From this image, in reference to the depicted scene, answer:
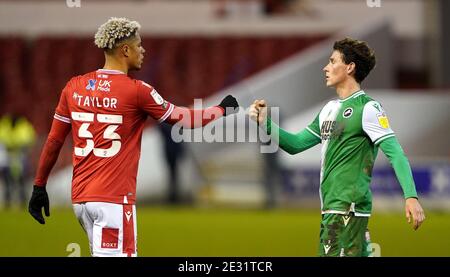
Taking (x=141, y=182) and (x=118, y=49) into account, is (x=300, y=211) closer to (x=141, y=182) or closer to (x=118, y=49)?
(x=141, y=182)

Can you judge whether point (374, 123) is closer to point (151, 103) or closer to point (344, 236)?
point (344, 236)

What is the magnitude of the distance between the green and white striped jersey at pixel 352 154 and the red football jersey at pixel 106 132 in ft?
3.67

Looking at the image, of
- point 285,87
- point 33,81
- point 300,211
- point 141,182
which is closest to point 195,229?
point 300,211

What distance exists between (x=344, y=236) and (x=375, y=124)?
661 millimetres

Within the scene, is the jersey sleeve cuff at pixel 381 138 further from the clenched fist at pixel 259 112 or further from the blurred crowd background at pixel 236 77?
the blurred crowd background at pixel 236 77

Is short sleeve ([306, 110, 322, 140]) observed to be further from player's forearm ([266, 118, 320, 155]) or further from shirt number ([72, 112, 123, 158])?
shirt number ([72, 112, 123, 158])

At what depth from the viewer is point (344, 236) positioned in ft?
18.7

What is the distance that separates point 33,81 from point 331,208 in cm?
1841

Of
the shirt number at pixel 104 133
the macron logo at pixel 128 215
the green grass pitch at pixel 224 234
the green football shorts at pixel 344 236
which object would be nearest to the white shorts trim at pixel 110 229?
the macron logo at pixel 128 215

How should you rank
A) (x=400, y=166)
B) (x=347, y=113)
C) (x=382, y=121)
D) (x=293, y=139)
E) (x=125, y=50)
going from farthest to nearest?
(x=293, y=139) < (x=125, y=50) < (x=347, y=113) < (x=382, y=121) < (x=400, y=166)

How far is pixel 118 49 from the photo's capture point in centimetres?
587

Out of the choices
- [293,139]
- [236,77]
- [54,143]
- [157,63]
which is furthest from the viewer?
[157,63]

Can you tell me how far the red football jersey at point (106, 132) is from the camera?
228 inches

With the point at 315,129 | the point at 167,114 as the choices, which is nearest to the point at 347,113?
the point at 315,129
